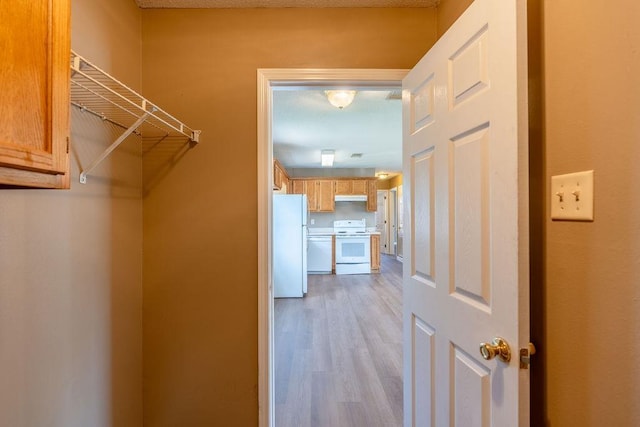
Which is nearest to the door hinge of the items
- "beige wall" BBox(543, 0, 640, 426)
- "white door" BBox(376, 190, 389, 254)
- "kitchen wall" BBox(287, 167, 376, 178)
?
"beige wall" BBox(543, 0, 640, 426)

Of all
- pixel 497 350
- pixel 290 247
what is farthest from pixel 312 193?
pixel 497 350

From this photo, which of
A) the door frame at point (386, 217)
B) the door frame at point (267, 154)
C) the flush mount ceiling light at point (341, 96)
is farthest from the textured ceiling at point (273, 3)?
the door frame at point (386, 217)

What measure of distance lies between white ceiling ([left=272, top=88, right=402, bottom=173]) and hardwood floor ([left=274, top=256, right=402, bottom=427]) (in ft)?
7.02

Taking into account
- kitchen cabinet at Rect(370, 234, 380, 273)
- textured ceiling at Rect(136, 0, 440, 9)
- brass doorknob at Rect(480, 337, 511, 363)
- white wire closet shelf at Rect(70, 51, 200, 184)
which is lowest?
kitchen cabinet at Rect(370, 234, 380, 273)

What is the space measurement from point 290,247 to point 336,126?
2.07m

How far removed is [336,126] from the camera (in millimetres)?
3486

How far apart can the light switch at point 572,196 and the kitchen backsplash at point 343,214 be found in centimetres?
599

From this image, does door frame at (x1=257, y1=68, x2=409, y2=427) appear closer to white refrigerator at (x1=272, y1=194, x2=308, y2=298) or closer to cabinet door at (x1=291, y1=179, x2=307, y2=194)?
white refrigerator at (x1=272, y1=194, x2=308, y2=298)

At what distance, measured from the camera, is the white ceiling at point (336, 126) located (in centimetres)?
266

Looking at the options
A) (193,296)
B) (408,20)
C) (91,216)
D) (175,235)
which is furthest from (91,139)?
(408,20)

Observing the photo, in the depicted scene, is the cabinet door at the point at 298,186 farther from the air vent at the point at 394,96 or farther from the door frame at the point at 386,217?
the air vent at the point at 394,96

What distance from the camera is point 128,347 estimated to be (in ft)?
4.25

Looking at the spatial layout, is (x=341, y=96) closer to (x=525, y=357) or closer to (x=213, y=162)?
(x=213, y=162)

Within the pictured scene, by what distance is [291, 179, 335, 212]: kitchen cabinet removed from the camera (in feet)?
20.9
